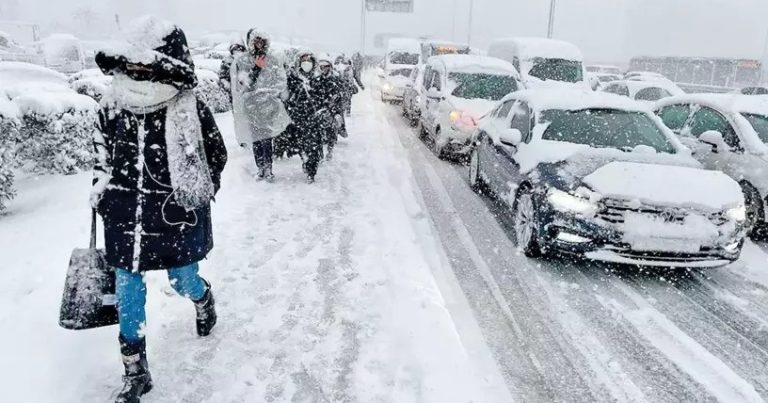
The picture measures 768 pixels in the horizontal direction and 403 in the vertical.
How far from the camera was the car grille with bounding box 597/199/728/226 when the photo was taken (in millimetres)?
4637

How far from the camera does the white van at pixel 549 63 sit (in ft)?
47.7

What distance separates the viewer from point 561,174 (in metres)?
5.15

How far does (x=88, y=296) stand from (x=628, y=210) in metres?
4.12

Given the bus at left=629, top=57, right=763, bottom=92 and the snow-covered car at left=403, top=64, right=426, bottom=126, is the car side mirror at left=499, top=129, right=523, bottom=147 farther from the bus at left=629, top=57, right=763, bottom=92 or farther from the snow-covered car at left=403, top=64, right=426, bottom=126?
the bus at left=629, top=57, right=763, bottom=92

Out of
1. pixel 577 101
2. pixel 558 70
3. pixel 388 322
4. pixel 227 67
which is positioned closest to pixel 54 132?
pixel 227 67

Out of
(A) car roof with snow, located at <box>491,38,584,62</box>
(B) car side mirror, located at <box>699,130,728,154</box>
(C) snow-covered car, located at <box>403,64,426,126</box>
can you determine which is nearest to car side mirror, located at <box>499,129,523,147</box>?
(B) car side mirror, located at <box>699,130,728,154</box>

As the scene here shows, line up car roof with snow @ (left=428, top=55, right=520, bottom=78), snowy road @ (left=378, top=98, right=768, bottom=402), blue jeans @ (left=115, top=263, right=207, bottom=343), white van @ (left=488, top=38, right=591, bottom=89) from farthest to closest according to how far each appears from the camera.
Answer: white van @ (left=488, top=38, right=591, bottom=89) → car roof with snow @ (left=428, top=55, right=520, bottom=78) → snowy road @ (left=378, top=98, right=768, bottom=402) → blue jeans @ (left=115, top=263, right=207, bottom=343)

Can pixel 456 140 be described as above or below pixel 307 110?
below

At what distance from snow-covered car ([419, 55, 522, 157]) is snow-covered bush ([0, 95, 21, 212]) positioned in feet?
22.5

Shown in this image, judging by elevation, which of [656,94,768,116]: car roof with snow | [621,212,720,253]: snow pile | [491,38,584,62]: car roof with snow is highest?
[491,38,584,62]: car roof with snow

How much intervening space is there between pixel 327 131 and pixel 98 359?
6.23 meters

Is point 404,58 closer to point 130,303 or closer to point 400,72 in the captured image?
point 400,72

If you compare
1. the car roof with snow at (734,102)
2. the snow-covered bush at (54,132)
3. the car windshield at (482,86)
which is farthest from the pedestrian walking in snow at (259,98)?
the car roof with snow at (734,102)

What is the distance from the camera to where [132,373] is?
283 centimetres
